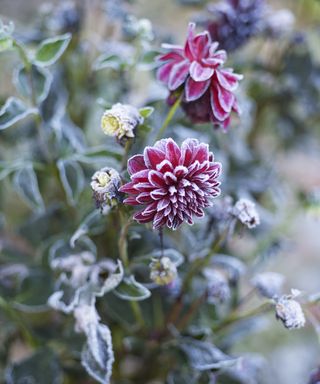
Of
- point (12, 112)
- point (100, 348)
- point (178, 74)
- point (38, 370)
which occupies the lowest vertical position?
point (38, 370)

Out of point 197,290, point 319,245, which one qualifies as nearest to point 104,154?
point 197,290

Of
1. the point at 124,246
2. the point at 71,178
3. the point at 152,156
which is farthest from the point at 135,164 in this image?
the point at 71,178

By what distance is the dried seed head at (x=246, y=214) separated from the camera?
0.49 m

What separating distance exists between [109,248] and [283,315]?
0.26 metres

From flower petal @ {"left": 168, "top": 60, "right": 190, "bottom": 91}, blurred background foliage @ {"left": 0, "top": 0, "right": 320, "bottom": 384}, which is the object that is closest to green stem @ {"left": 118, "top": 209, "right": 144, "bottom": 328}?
blurred background foliage @ {"left": 0, "top": 0, "right": 320, "bottom": 384}

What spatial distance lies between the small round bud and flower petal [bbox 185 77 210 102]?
0.46 ft

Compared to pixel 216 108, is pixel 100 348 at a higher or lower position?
lower

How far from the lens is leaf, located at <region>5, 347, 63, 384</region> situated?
63 cm

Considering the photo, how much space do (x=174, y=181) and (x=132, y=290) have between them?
17 cm

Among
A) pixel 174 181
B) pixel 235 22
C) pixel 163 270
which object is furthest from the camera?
pixel 235 22

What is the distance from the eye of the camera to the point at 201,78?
45 centimetres

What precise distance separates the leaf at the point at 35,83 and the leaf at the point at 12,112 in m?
0.03

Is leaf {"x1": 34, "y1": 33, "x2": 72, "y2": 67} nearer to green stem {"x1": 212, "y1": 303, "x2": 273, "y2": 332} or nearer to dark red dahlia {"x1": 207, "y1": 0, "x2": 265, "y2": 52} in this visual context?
dark red dahlia {"x1": 207, "y1": 0, "x2": 265, "y2": 52}

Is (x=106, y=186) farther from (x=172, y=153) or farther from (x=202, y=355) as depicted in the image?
(x=202, y=355)
